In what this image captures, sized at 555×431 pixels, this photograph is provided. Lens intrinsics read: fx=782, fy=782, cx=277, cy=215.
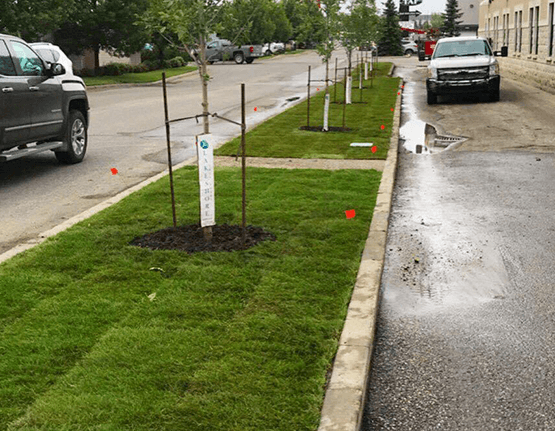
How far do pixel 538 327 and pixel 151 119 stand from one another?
15952 millimetres

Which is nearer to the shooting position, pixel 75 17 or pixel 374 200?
pixel 374 200

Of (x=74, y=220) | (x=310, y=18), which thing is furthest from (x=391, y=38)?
(x=74, y=220)

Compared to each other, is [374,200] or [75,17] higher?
[75,17]

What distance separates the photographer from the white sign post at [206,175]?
682cm

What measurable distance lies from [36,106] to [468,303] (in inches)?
295

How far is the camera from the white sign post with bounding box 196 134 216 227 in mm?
6816

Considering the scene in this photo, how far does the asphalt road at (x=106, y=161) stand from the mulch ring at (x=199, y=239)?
4.91 ft

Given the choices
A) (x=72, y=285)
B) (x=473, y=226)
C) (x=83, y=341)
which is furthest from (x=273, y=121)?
(x=83, y=341)

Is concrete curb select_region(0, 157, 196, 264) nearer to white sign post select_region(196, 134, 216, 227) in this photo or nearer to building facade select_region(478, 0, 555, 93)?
white sign post select_region(196, 134, 216, 227)

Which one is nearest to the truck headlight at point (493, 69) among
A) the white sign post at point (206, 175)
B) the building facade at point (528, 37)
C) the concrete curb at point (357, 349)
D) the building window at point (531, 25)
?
the building facade at point (528, 37)

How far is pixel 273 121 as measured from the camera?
1864 centimetres

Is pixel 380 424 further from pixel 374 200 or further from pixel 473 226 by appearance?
pixel 374 200

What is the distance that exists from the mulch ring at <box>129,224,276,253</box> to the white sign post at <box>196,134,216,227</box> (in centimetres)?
23

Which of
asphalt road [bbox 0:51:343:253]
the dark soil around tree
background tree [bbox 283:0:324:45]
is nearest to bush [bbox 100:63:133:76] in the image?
asphalt road [bbox 0:51:343:253]
